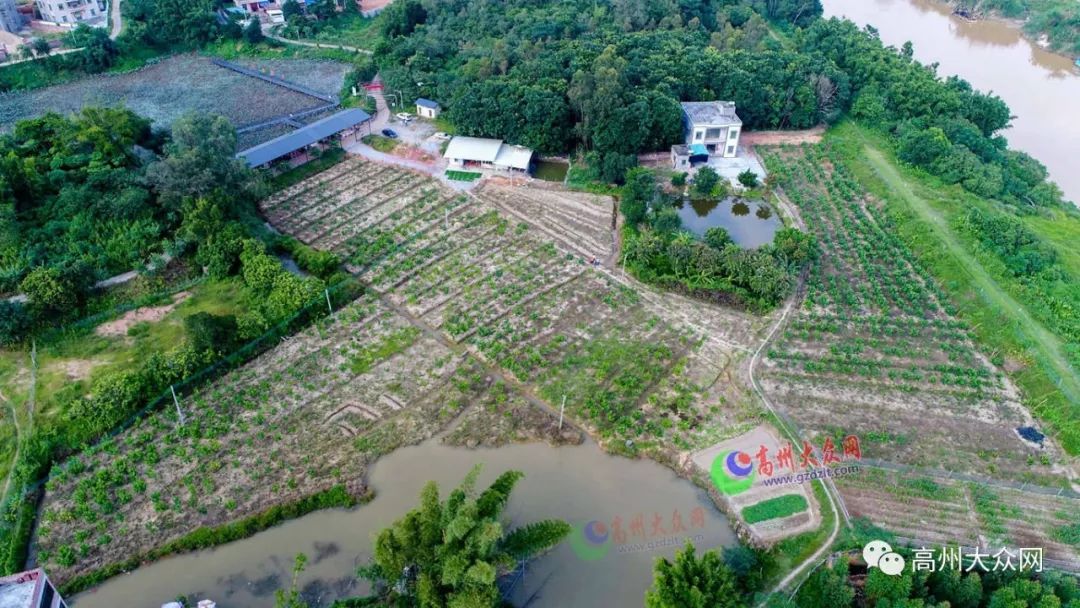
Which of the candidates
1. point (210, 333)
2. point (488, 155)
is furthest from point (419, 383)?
point (488, 155)

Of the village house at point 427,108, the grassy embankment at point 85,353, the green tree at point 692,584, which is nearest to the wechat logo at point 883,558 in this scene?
the green tree at point 692,584

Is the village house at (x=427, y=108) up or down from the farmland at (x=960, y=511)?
up

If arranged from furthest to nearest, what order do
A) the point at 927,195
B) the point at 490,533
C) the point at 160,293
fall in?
the point at 927,195
the point at 160,293
the point at 490,533

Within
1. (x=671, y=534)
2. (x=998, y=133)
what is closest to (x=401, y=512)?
(x=671, y=534)

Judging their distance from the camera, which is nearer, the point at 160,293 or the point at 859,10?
the point at 160,293

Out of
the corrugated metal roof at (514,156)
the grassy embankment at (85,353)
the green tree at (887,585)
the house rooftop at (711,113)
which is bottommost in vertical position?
the green tree at (887,585)

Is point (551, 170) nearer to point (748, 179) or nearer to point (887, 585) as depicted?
point (748, 179)

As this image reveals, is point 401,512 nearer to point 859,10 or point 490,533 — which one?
point 490,533

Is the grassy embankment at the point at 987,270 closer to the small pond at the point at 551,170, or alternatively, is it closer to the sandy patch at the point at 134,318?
the small pond at the point at 551,170
